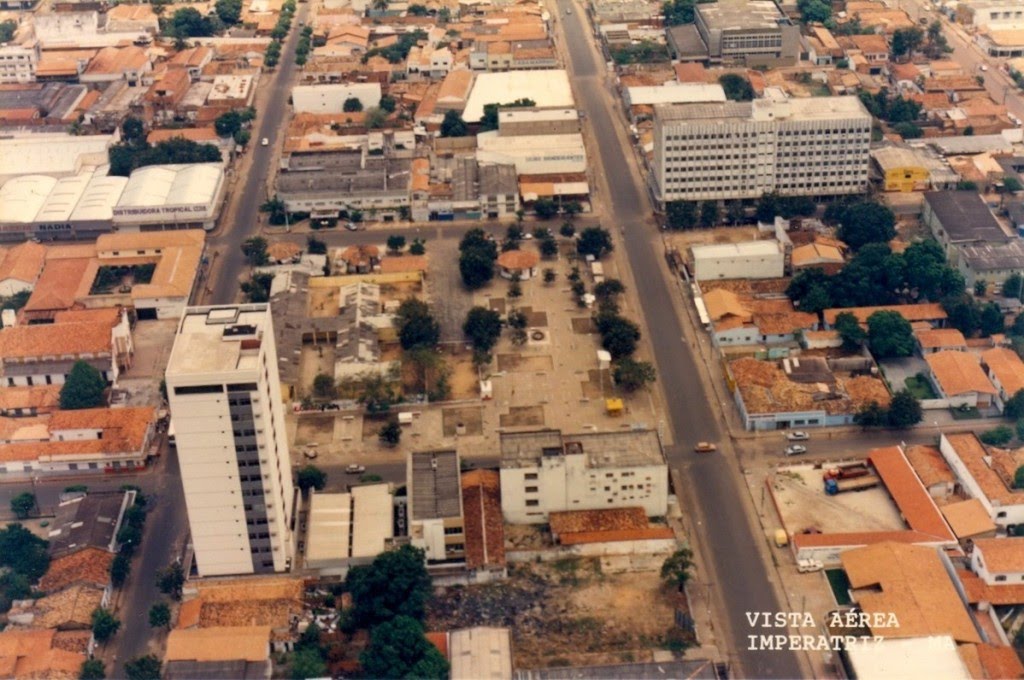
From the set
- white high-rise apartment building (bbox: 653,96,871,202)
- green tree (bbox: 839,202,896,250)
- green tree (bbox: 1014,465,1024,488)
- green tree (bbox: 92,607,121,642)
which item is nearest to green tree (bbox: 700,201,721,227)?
white high-rise apartment building (bbox: 653,96,871,202)

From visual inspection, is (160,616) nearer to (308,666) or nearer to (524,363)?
(308,666)

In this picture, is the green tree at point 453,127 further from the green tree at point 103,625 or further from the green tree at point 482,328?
the green tree at point 103,625

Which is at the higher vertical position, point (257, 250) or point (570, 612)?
point (257, 250)

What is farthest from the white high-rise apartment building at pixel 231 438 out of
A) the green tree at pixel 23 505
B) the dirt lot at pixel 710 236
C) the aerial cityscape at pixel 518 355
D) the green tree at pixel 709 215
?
the green tree at pixel 709 215

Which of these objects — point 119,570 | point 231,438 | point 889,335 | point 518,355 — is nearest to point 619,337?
point 518,355

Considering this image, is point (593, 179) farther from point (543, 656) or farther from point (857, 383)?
point (543, 656)

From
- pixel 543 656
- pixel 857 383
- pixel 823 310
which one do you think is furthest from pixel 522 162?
pixel 543 656
